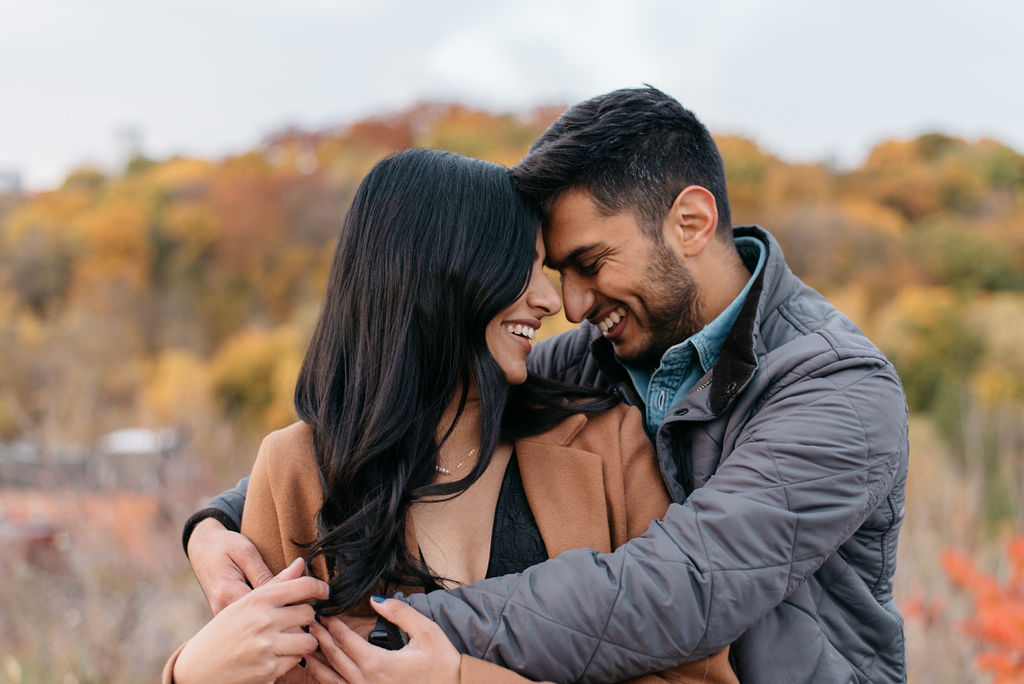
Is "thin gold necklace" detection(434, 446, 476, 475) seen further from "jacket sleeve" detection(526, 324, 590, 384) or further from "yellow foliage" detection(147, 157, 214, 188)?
"yellow foliage" detection(147, 157, 214, 188)

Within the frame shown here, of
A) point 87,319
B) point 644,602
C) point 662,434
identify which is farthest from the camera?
point 87,319

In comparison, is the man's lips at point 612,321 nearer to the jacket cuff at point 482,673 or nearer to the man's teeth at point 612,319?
the man's teeth at point 612,319

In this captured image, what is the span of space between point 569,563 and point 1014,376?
19178 mm

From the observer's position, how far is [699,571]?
160cm

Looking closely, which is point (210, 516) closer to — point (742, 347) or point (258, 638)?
point (258, 638)

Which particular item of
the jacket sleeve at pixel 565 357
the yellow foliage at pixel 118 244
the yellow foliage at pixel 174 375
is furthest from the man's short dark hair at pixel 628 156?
the yellow foliage at pixel 118 244

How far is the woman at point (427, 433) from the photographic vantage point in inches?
71.5

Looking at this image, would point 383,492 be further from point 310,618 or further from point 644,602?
point 644,602

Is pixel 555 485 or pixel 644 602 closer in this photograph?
pixel 644 602

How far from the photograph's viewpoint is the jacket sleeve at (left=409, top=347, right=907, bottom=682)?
5.21 feet

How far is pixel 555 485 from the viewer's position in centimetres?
187

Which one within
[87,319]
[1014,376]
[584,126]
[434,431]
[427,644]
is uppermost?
[584,126]

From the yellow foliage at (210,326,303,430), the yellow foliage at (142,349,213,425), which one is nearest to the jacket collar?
the yellow foliage at (142,349,213,425)

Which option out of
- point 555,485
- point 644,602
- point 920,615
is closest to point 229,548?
point 555,485
